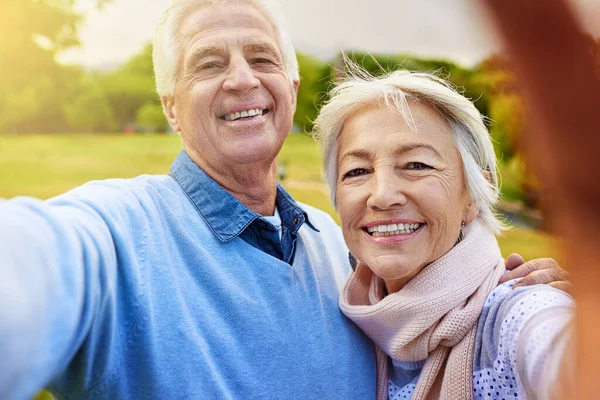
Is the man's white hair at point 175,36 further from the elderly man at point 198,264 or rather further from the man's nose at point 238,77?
the man's nose at point 238,77

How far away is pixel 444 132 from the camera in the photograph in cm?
151

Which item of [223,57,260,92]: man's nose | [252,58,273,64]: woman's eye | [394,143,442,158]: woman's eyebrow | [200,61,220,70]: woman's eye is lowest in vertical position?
[394,143,442,158]: woman's eyebrow

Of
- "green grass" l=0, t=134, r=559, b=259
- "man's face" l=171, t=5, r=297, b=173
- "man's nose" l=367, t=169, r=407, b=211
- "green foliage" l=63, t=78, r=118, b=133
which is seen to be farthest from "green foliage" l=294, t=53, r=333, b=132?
"man's nose" l=367, t=169, r=407, b=211

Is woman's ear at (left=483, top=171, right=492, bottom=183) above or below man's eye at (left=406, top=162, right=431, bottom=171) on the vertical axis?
below

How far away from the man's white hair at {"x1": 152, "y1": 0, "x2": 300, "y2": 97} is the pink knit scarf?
0.92 metres

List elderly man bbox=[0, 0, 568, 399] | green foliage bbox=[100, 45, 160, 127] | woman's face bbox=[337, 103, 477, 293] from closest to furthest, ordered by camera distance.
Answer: elderly man bbox=[0, 0, 568, 399], woman's face bbox=[337, 103, 477, 293], green foliage bbox=[100, 45, 160, 127]

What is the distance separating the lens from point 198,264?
1379 mm

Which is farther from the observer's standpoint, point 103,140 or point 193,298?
point 103,140

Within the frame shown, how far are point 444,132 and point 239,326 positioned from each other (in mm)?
778

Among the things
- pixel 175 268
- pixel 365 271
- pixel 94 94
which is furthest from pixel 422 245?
pixel 94 94

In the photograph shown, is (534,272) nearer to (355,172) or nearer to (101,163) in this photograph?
(355,172)

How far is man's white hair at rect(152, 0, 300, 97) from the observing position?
1755mm

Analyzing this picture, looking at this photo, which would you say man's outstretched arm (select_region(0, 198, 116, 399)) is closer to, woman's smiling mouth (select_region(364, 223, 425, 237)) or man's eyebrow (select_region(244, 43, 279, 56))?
woman's smiling mouth (select_region(364, 223, 425, 237))

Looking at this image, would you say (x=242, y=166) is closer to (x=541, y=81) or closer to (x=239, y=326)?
(x=239, y=326)
